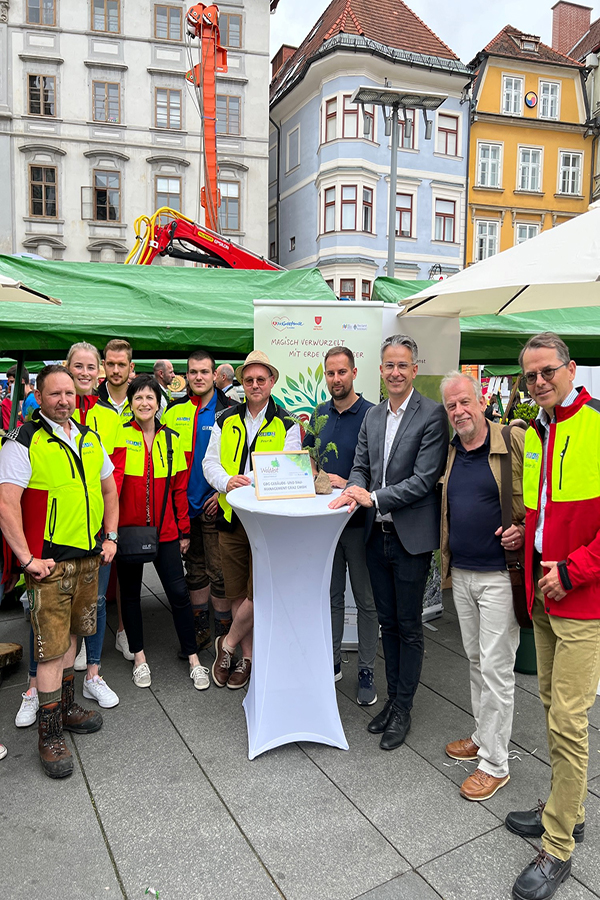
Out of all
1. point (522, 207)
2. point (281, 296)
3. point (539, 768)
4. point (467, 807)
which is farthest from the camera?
point (522, 207)

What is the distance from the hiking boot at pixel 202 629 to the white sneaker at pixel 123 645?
0.46 metres

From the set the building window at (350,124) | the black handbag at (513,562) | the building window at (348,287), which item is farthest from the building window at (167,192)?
the black handbag at (513,562)

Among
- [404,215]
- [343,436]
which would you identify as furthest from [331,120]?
[343,436]

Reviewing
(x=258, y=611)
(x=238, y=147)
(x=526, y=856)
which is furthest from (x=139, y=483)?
(x=238, y=147)

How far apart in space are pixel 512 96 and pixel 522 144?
199 cm

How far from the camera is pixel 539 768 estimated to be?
2902 mm

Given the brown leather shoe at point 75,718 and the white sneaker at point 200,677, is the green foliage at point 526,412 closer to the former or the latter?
the white sneaker at point 200,677

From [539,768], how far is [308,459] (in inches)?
71.9

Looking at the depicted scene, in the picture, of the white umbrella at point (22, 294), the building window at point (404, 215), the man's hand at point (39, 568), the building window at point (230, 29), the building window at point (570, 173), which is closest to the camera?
the man's hand at point (39, 568)

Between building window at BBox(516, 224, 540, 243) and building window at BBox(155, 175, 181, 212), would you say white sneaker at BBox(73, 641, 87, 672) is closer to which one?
building window at BBox(155, 175, 181, 212)

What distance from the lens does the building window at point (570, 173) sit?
2702cm

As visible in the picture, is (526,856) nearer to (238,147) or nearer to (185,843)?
(185,843)

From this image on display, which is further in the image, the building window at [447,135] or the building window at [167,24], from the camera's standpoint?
the building window at [447,135]

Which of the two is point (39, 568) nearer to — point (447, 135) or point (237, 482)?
point (237, 482)
